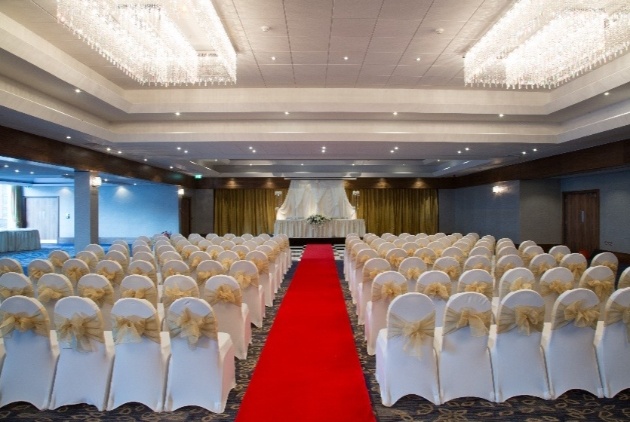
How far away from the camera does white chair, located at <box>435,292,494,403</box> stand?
3.87 meters

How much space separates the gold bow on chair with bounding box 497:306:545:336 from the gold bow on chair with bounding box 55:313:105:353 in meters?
3.29

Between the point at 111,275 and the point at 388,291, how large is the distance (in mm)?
3825

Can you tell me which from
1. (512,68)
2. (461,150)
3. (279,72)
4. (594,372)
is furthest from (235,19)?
(461,150)

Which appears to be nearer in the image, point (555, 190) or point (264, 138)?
point (264, 138)

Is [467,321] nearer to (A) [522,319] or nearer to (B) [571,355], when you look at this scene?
(A) [522,319]

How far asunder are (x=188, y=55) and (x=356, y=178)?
1728 centimetres

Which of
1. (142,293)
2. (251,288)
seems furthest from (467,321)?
(251,288)

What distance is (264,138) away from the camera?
39.7ft

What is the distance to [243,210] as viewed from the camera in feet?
84.1

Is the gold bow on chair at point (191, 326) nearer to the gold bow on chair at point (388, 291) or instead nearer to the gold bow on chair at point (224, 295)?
the gold bow on chair at point (224, 295)

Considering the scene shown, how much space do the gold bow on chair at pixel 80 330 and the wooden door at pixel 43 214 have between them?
2349cm

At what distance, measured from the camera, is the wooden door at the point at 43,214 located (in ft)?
80.3

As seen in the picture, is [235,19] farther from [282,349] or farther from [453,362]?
[453,362]

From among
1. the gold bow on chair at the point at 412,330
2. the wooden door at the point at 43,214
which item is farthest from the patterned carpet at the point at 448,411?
the wooden door at the point at 43,214
